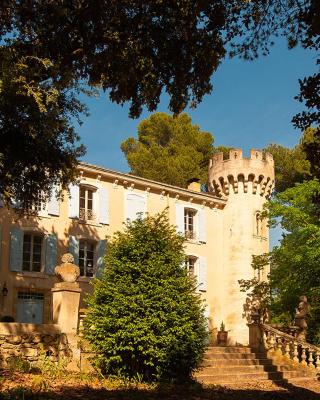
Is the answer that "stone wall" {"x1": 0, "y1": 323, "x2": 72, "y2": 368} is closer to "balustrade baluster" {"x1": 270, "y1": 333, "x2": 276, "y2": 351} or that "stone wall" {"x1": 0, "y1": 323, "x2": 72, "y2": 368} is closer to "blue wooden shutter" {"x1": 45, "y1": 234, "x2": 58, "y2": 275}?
"balustrade baluster" {"x1": 270, "y1": 333, "x2": 276, "y2": 351}

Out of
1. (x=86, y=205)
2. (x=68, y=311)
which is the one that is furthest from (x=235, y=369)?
(x=86, y=205)

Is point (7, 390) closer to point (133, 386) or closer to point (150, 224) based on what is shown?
point (133, 386)

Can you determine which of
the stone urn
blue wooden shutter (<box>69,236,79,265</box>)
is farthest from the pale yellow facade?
the stone urn

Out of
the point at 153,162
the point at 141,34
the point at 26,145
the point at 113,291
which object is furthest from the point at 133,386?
the point at 153,162

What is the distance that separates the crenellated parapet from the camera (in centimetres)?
3097

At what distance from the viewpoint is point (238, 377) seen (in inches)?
613

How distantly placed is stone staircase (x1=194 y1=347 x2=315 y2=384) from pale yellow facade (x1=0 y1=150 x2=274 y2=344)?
215 inches

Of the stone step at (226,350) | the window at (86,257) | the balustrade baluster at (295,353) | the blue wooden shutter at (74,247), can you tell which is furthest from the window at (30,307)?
the balustrade baluster at (295,353)

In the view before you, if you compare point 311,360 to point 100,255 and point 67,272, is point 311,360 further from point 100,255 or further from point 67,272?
point 100,255

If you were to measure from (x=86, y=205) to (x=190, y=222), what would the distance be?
6414 mm

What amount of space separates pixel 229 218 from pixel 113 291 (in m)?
18.4

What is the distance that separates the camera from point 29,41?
11.2m

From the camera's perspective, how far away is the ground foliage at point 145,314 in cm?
1227

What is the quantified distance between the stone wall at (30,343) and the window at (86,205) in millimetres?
12666
